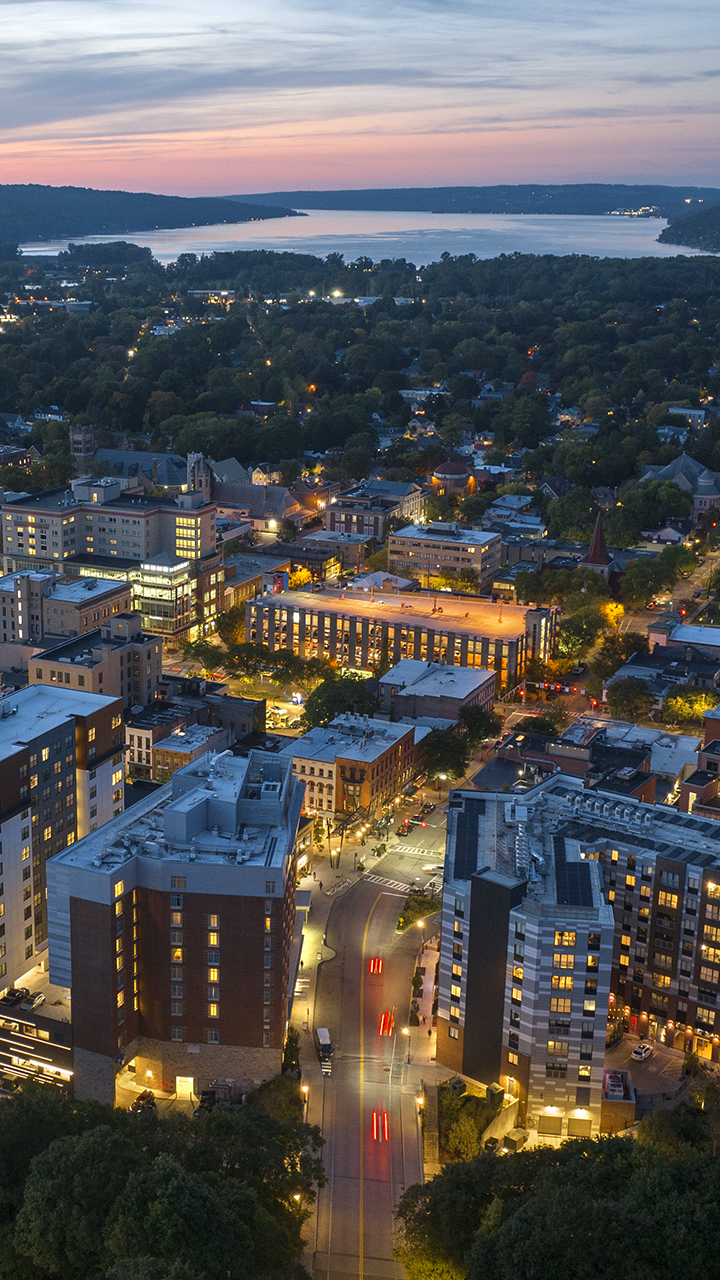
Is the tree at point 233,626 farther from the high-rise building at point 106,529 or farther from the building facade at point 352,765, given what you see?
the building facade at point 352,765

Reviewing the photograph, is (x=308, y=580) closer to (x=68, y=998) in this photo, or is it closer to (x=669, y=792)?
(x=669, y=792)

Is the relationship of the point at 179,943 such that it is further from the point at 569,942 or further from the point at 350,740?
the point at 350,740

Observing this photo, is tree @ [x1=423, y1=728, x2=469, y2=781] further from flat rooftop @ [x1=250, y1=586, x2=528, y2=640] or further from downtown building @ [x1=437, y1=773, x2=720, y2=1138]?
downtown building @ [x1=437, y1=773, x2=720, y2=1138]

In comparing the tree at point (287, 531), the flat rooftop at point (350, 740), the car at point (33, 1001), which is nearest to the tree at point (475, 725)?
the flat rooftop at point (350, 740)

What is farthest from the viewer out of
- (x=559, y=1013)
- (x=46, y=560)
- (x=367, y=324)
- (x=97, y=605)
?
(x=367, y=324)

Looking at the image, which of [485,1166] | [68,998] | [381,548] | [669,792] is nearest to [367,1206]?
[485,1166]

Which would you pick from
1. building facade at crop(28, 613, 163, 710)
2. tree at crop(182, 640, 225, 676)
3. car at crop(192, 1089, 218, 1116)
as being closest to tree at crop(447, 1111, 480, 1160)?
car at crop(192, 1089, 218, 1116)
